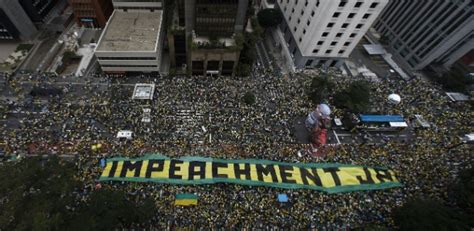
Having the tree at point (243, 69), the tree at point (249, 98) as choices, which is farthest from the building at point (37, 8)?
the tree at point (249, 98)

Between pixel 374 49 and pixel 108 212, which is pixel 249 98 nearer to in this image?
pixel 108 212

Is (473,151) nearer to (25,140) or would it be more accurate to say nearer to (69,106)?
(69,106)

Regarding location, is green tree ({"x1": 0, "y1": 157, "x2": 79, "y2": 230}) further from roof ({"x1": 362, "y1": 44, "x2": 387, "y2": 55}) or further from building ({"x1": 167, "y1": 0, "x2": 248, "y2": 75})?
roof ({"x1": 362, "y1": 44, "x2": 387, "y2": 55})

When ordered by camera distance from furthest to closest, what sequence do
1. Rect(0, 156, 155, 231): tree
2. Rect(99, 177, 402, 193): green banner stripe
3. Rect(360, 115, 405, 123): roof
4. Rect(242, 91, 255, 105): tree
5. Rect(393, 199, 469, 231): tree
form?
Rect(242, 91, 255, 105): tree
Rect(360, 115, 405, 123): roof
Rect(99, 177, 402, 193): green banner stripe
Rect(393, 199, 469, 231): tree
Rect(0, 156, 155, 231): tree

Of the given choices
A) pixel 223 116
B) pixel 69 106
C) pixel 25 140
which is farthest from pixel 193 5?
pixel 25 140

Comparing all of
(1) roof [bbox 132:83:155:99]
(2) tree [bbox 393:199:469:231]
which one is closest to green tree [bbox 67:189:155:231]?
(1) roof [bbox 132:83:155:99]
